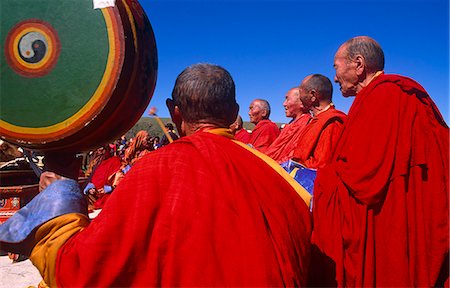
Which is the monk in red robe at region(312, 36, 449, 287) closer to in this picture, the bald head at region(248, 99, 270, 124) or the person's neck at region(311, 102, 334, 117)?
the person's neck at region(311, 102, 334, 117)

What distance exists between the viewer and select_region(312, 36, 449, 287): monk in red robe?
2270 mm

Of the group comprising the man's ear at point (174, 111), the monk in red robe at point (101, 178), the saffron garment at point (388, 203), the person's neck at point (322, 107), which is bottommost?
the monk in red robe at point (101, 178)

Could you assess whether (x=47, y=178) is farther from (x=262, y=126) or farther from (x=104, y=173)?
(x=104, y=173)

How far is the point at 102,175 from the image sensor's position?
859 centimetres

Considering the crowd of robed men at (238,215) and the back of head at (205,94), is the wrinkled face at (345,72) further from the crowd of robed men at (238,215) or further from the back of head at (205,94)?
the back of head at (205,94)

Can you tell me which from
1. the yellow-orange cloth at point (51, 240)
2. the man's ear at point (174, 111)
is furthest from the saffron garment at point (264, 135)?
the yellow-orange cloth at point (51, 240)

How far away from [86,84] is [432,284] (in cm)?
225

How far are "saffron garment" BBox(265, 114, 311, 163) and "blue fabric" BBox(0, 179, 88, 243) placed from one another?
3409 millimetres

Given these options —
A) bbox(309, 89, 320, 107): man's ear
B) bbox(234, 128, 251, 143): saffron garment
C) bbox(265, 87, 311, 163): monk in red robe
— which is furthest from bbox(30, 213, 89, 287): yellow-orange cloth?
bbox(234, 128, 251, 143): saffron garment

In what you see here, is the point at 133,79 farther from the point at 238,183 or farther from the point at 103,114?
the point at 238,183

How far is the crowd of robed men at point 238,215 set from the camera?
1.30 meters

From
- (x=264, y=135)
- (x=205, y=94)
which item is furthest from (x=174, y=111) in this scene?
(x=264, y=135)

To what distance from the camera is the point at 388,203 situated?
2.31 meters

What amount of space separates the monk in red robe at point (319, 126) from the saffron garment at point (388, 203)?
3.32 feet
